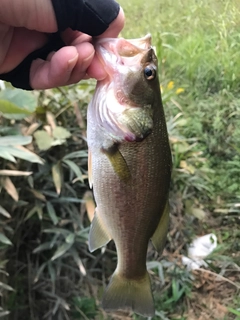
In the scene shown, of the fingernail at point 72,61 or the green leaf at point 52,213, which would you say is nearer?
the fingernail at point 72,61

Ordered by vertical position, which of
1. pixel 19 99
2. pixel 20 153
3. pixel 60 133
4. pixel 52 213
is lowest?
pixel 52 213

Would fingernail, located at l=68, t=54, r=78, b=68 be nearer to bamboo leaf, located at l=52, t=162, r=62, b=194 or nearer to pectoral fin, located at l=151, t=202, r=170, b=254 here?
pectoral fin, located at l=151, t=202, r=170, b=254

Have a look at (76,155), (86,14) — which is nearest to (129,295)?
(86,14)

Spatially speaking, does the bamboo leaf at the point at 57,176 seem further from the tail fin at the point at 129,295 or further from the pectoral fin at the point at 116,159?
the pectoral fin at the point at 116,159

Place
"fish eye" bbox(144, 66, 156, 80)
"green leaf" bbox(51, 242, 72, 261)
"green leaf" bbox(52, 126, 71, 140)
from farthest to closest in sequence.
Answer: "green leaf" bbox(52, 126, 71, 140) → "green leaf" bbox(51, 242, 72, 261) → "fish eye" bbox(144, 66, 156, 80)

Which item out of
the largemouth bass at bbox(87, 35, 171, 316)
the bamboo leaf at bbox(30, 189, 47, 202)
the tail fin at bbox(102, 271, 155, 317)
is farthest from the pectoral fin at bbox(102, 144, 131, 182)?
the bamboo leaf at bbox(30, 189, 47, 202)

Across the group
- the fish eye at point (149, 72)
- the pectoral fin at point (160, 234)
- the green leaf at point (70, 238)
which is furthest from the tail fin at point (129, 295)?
the green leaf at point (70, 238)

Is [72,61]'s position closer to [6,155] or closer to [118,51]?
[118,51]
